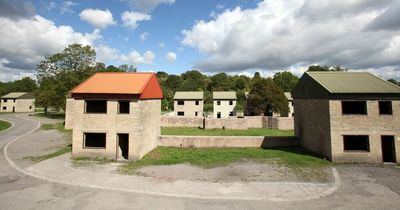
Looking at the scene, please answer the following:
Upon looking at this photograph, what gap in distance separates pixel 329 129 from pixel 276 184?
7494 millimetres

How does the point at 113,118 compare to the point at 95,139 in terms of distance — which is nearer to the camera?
the point at 113,118

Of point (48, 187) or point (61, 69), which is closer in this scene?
point (48, 187)

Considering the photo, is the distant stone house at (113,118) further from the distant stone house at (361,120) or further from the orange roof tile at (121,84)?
the distant stone house at (361,120)

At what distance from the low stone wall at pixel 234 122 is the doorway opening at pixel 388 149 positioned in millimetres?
18049

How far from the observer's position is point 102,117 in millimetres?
18344

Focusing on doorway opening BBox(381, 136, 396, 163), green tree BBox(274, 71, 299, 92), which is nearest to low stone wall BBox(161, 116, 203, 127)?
doorway opening BBox(381, 136, 396, 163)

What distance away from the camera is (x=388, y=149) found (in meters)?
17.9

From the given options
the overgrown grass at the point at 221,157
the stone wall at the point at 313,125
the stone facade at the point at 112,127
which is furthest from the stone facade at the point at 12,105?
the stone wall at the point at 313,125

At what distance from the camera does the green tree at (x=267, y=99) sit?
4575cm

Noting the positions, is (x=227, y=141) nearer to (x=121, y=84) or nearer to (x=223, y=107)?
(x=121, y=84)

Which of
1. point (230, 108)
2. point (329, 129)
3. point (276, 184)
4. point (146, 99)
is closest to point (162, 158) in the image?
point (146, 99)

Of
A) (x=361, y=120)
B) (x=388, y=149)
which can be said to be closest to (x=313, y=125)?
(x=361, y=120)

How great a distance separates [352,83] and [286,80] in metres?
72.1

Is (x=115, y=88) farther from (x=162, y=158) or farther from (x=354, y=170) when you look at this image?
(x=354, y=170)
